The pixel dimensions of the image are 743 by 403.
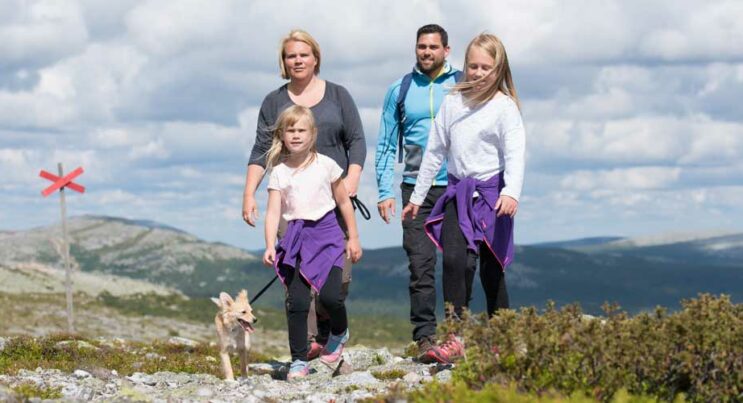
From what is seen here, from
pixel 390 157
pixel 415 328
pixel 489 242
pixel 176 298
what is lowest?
pixel 176 298

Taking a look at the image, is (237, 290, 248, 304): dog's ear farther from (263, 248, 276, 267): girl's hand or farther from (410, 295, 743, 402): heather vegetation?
(410, 295, 743, 402): heather vegetation

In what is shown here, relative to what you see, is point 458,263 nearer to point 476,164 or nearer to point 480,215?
point 480,215

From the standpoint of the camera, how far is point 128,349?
2039cm

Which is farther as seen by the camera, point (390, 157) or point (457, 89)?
point (390, 157)

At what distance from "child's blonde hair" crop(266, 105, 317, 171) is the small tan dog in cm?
162

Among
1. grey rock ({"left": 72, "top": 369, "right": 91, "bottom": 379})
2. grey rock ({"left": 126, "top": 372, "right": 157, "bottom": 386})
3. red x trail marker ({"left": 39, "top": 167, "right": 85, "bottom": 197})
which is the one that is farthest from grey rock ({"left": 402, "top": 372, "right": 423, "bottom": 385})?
red x trail marker ({"left": 39, "top": 167, "right": 85, "bottom": 197})

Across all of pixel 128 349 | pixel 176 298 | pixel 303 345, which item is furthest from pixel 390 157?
pixel 176 298

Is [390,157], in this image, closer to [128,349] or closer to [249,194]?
[249,194]

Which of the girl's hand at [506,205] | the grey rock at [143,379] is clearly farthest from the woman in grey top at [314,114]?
the grey rock at [143,379]

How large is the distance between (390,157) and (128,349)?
9880 mm

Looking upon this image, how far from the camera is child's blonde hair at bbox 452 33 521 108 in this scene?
36.2 feet

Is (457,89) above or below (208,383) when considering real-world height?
above

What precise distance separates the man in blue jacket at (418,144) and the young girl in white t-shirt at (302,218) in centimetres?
108

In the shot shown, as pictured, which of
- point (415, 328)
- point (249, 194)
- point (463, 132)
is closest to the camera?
point (463, 132)
